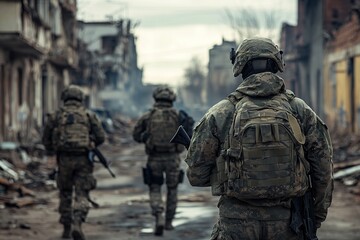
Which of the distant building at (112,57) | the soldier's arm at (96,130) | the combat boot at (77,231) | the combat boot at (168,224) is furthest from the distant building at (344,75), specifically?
the distant building at (112,57)

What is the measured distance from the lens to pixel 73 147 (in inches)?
333

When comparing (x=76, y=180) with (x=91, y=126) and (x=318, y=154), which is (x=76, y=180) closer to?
(x=91, y=126)

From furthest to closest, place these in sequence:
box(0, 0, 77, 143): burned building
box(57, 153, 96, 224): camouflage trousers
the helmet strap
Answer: box(0, 0, 77, 143): burned building
box(57, 153, 96, 224): camouflage trousers
the helmet strap

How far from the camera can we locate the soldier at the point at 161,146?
9.00 m

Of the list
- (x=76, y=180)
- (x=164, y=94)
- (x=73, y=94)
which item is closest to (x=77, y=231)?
(x=76, y=180)

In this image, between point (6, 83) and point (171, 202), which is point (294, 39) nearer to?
point (6, 83)

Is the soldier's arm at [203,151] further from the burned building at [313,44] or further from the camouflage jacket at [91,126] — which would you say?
the burned building at [313,44]

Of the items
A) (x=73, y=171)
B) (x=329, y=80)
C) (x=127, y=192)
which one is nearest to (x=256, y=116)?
(x=73, y=171)

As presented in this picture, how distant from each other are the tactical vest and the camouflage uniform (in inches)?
189

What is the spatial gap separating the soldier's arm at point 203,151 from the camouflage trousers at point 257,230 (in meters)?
0.32

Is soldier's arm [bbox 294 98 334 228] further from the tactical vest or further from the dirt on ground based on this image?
the dirt on ground

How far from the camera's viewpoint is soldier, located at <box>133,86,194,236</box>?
9.00 metres

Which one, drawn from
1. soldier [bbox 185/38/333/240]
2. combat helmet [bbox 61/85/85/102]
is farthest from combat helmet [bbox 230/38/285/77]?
combat helmet [bbox 61/85/85/102]

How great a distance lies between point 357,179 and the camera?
14461mm
